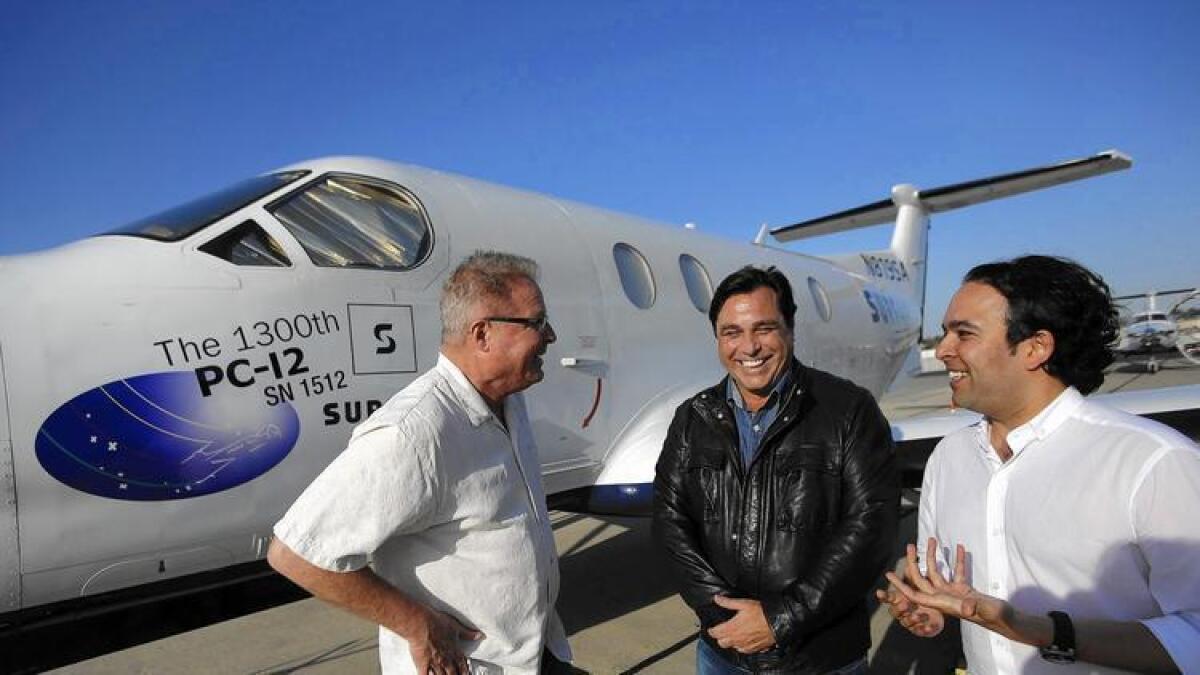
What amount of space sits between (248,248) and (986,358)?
2.98 meters

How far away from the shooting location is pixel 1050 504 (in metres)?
1.48

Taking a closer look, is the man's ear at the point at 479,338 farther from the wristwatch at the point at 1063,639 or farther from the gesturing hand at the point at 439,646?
the wristwatch at the point at 1063,639

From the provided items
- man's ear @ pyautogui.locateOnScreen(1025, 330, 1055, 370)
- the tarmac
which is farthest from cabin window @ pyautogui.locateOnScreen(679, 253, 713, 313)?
man's ear @ pyautogui.locateOnScreen(1025, 330, 1055, 370)

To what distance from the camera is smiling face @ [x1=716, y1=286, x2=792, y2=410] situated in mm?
2189

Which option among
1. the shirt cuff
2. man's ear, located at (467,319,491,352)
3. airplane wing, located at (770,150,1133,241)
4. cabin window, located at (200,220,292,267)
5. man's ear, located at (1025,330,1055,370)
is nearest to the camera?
the shirt cuff

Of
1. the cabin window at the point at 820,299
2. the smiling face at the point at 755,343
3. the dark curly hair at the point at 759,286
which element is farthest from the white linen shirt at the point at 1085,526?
the cabin window at the point at 820,299

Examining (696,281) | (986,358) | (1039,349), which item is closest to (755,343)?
(986,358)

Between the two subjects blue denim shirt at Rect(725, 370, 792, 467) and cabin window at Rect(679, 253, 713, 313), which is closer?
blue denim shirt at Rect(725, 370, 792, 467)

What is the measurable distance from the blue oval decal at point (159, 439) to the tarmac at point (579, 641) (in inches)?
52.2

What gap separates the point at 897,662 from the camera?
4.00 metres

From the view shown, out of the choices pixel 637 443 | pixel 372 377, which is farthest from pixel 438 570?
pixel 637 443

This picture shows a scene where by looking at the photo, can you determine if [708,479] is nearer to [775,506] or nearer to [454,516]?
[775,506]

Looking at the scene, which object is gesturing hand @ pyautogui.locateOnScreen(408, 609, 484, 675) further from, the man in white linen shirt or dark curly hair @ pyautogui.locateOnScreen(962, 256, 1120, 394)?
dark curly hair @ pyautogui.locateOnScreen(962, 256, 1120, 394)

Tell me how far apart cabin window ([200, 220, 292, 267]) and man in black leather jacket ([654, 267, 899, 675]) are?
209 centimetres
